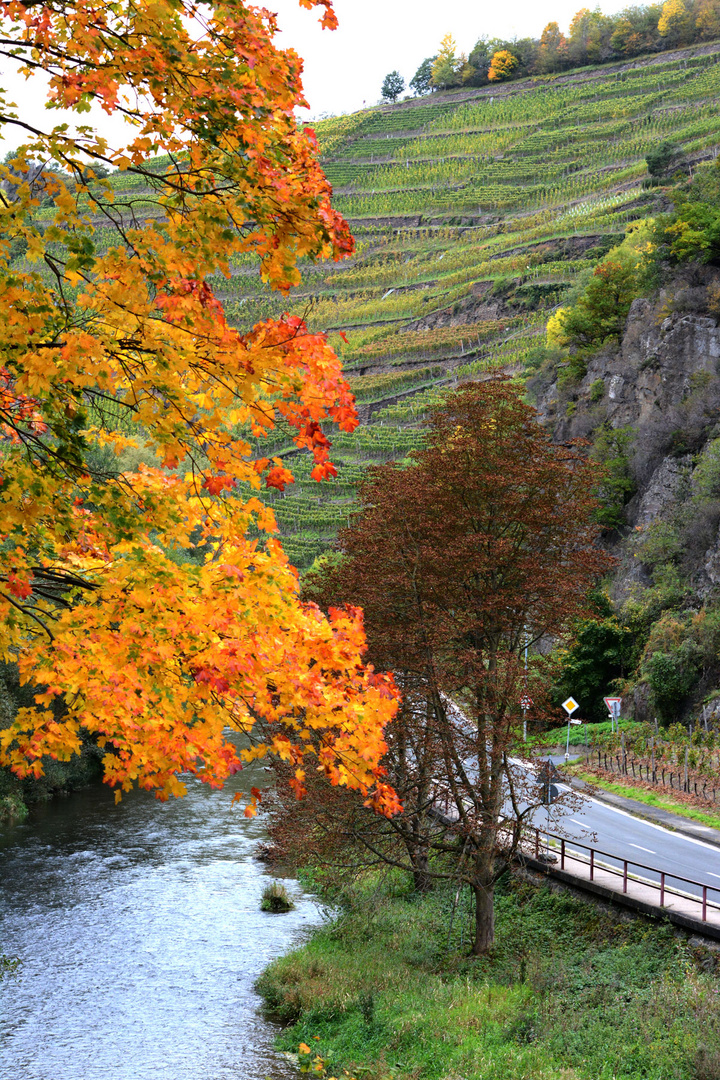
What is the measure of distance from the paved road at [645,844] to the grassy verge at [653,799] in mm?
1069

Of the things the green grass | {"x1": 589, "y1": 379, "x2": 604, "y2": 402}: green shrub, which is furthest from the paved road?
{"x1": 589, "y1": 379, "x2": 604, "y2": 402}: green shrub

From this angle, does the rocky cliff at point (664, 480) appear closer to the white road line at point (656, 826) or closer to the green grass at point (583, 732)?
the green grass at point (583, 732)

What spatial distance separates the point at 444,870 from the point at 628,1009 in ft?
32.1

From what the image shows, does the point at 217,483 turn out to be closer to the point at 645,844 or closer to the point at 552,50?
the point at 645,844

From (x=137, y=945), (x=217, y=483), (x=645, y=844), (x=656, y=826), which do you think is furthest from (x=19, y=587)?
(x=656, y=826)

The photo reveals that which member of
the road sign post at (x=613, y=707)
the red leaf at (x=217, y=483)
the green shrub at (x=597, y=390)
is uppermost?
the red leaf at (x=217, y=483)

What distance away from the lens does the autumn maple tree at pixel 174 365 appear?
4098 millimetres

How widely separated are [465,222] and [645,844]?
13235 centimetres

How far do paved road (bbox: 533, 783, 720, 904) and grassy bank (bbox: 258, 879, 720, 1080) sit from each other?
64.3 inches

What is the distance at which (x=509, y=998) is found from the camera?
13484mm

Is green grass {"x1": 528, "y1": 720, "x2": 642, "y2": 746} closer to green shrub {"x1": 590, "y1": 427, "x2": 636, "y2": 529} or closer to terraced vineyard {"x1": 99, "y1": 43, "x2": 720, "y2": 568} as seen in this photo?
green shrub {"x1": 590, "y1": 427, "x2": 636, "y2": 529}

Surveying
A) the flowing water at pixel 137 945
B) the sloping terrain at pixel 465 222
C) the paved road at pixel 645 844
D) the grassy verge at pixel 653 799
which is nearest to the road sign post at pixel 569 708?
the grassy verge at pixel 653 799

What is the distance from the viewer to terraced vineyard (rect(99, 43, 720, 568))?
296 ft

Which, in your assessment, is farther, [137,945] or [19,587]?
[137,945]
